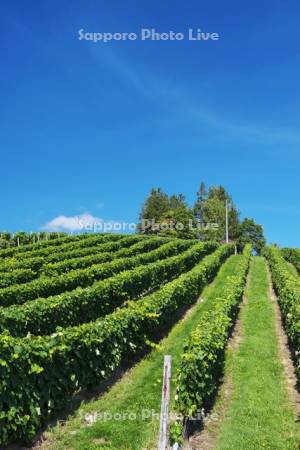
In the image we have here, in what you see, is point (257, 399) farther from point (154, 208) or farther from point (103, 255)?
point (154, 208)

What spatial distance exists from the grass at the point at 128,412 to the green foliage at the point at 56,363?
530mm

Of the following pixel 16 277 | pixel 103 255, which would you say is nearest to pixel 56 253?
pixel 103 255

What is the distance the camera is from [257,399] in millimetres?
14680

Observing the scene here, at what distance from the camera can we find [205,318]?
19016 mm

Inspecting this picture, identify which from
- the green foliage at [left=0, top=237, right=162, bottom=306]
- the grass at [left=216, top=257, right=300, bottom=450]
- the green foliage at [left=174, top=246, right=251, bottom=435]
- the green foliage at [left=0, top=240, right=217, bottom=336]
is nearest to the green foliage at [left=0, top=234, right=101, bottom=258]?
the green foliage at [left=0, top=240, right=217, bottom=336]

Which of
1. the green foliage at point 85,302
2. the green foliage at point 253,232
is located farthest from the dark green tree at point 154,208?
the green foliage at point 85,302

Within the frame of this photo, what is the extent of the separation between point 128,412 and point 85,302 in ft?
33.4

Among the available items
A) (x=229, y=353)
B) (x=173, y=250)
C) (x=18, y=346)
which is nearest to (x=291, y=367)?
(x=229, y=353)

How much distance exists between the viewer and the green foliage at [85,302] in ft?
61.5

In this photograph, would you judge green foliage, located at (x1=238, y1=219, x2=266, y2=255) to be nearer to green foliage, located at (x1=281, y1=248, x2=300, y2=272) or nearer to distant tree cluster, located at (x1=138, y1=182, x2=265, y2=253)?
distant tree cluster, located at (x1=138, y1=182, x2=265, y2=253)

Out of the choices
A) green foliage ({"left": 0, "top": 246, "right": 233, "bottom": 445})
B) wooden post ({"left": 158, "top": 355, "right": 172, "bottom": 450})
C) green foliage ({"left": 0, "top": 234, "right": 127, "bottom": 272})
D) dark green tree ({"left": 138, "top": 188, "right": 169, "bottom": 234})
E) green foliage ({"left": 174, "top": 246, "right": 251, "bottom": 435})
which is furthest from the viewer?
dark green tree ({"left": 138, "top": 188, "right": 169, "bottom": 234})

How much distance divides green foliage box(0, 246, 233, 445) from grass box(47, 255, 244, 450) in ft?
1.74

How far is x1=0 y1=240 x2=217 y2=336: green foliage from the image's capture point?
18.8 meters

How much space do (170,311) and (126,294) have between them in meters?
5.38
